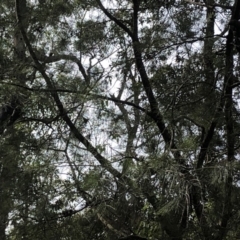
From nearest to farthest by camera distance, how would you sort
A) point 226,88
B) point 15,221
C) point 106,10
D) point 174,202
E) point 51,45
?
point 174,202
point 226,88
point 15,221
point 106,10
point 51,45

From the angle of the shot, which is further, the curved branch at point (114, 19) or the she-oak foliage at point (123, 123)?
the curved branch at point (114, 19)

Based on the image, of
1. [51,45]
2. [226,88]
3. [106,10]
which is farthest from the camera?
[51,45]

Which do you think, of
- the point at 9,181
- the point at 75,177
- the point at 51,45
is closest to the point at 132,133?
the point at 75,177

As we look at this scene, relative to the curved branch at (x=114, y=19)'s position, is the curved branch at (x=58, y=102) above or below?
below

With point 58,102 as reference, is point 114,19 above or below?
above

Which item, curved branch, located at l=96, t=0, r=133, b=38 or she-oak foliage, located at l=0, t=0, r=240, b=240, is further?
curved branch, located at l=96, t=0, r=133, b=38

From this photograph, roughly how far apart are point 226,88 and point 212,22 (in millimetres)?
626

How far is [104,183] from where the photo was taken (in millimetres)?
2750

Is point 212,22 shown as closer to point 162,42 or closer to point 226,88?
point 162,42

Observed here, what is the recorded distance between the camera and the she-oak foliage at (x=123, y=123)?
2719 mm

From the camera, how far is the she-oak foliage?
8.92ft

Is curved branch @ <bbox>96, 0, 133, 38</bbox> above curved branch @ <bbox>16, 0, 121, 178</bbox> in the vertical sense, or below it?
above

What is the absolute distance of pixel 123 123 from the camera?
3.45m

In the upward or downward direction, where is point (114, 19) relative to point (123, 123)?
Answer: upward
